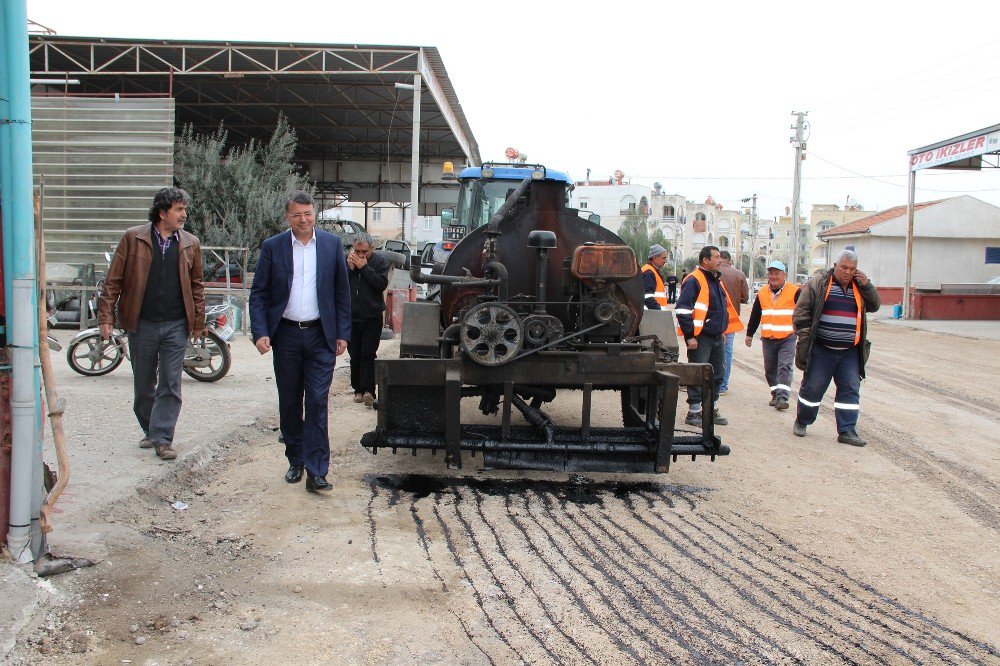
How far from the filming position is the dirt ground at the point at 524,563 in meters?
3.38

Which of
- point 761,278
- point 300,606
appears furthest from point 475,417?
point 761,278

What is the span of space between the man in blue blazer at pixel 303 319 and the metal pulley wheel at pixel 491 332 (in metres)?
0.86

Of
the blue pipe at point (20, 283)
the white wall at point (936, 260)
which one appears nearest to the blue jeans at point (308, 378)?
the blue pipe at point (20, 283)

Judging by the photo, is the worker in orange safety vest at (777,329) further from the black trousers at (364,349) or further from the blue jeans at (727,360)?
the black trousers at (364,349)

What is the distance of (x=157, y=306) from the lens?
19.4ft

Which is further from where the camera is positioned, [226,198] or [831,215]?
[831,215]

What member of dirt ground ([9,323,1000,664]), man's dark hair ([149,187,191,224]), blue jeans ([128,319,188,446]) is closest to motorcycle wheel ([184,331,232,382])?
dirt ground ([9,323,1000,664])

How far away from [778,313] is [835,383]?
2036 mm

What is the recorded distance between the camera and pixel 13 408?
3.54 m

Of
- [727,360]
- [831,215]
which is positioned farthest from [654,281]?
[831,215]

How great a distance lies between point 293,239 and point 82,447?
233 cm

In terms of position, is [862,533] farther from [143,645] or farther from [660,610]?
[143,645]

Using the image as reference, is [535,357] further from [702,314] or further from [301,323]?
[702,314]

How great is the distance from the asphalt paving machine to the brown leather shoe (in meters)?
1.46
